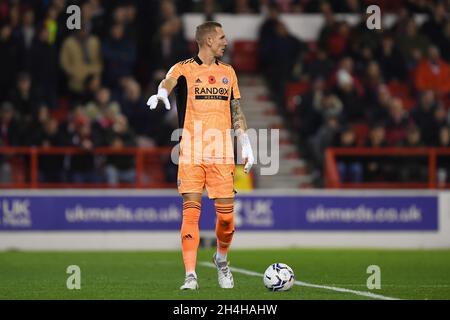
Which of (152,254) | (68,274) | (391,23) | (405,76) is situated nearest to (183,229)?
(68,274)

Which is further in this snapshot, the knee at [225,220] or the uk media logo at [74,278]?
the uk media logo at [74,278]

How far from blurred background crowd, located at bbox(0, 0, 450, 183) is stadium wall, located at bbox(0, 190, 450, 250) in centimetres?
49

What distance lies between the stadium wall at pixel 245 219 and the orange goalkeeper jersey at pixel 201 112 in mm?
8706

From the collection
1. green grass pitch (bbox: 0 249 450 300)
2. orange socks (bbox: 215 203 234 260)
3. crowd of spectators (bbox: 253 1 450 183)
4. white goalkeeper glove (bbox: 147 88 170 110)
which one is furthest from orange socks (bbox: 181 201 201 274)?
crowd of spectators (bbox: 253 1 450 183)

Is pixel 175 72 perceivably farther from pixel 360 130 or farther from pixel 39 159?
pixel 360 130

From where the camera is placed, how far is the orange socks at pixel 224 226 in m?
11.2

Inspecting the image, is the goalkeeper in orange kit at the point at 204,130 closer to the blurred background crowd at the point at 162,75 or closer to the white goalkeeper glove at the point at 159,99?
the white goalkeeper glove at the point at 159,99

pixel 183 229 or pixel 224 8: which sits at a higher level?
pixel 224 8

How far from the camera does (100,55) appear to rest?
71.8 feet

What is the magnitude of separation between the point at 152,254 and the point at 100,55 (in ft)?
16.9

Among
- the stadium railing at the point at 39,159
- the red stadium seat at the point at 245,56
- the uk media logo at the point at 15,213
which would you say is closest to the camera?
the uk media logo at the point at 15,213

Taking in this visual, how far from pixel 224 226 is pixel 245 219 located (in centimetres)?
898

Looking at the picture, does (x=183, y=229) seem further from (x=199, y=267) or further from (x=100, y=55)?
(x=100, y=55)

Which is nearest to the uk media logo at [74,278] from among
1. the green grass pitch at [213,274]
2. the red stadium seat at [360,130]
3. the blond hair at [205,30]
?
the green grass pitch at [213,274]
